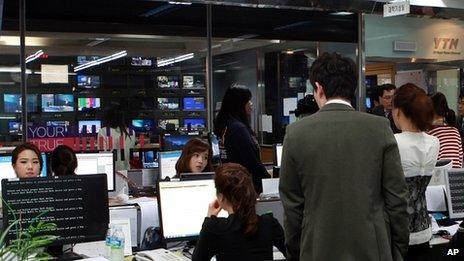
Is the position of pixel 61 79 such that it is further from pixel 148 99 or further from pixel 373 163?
pixel 373 163

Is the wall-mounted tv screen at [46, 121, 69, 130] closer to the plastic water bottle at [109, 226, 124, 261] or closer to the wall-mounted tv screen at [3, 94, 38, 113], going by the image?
the wall-mounted tv screen at [3, 94, 38, 113]

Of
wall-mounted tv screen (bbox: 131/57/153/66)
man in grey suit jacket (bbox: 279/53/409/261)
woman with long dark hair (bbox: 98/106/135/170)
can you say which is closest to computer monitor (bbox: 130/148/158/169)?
woman with long dark hair (bbox: 98/106/135/170)

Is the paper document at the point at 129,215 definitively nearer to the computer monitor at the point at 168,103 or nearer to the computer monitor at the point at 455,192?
the computer monitor at the point at 455,192

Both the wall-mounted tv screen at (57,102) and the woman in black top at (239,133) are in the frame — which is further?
the wall-mounted tv screen at (57,102)

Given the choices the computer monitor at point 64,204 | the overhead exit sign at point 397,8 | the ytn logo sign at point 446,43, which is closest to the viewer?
the computer monitor at point 64,204

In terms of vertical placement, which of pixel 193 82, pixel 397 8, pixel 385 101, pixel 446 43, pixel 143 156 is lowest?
pixel 143 156

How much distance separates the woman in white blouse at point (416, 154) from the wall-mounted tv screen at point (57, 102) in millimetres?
4637

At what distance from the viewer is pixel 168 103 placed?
8094mm

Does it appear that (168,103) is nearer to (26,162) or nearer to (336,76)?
(26,162)

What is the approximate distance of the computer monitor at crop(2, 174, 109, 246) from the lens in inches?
118

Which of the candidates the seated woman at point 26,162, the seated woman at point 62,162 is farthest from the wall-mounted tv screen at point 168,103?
the seated woman at point 26,162

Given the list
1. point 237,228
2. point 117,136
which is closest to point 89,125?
point 117,136

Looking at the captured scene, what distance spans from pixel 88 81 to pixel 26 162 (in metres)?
3.31

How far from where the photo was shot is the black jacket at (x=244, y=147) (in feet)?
16.4
